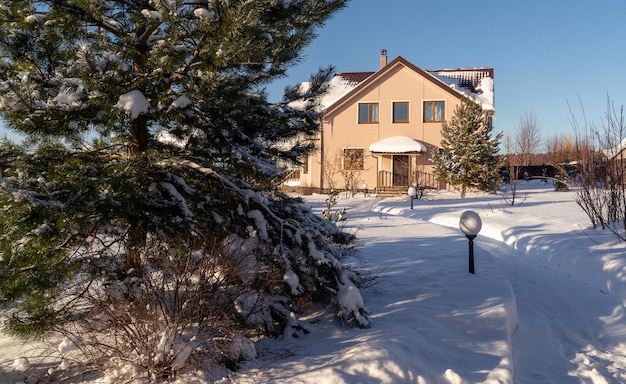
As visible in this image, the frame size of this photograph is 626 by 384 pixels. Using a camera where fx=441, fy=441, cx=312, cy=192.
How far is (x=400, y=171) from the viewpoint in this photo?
25.3m

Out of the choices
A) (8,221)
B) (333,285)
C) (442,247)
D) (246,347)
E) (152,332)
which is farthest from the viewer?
(442,247)

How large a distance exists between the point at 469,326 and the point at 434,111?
2164 centimetres

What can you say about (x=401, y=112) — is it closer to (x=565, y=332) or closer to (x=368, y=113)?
(x=368, y=113)

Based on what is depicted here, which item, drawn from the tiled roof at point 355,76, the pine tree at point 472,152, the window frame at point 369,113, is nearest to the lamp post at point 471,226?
the pine tree at point 472,152

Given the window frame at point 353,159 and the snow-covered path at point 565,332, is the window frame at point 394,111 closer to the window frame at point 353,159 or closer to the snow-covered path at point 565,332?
the window frame at point 353,159

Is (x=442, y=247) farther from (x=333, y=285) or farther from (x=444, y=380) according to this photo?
(x=444, y=380)

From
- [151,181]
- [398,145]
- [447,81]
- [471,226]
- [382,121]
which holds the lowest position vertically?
[471,226]

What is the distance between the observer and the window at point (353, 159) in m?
23.8

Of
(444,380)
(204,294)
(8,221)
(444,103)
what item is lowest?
(444,380)

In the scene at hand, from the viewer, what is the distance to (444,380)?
3.31 m

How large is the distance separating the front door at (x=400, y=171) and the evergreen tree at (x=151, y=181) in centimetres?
2091

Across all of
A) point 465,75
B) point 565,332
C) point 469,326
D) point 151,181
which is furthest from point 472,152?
point 151,181

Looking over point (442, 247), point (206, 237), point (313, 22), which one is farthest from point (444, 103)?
point (206, 237)

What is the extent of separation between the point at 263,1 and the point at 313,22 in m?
1.42
